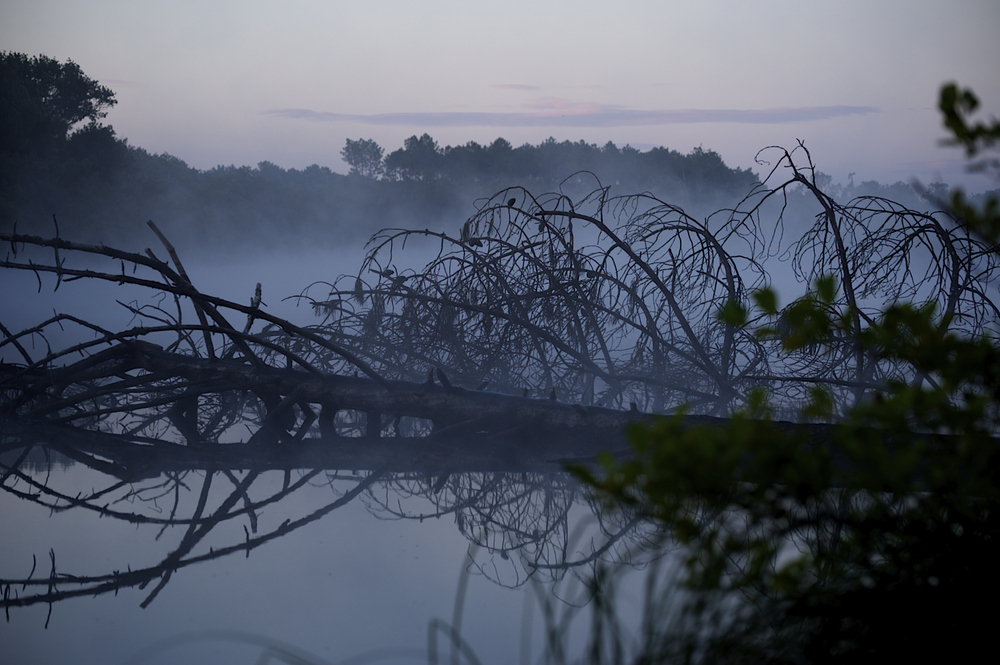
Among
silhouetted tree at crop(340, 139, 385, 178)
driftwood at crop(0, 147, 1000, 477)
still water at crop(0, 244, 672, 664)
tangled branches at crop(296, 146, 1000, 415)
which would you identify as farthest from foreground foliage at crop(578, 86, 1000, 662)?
silhouetted tree at crop(340, 139, 385, 178)

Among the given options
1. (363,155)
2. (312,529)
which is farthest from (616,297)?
(363,155)

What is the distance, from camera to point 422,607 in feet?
6.27

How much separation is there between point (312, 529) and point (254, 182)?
17.3 meters

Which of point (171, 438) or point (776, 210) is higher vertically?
point (776, 210)

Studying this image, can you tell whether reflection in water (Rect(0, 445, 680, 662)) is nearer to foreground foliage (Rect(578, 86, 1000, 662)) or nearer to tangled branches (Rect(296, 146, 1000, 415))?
foreground foliage (Rect(578, 86, 1000, 662))

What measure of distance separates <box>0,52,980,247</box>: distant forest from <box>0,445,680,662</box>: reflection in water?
6506mm

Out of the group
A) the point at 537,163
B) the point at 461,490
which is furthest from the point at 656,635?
the point at 537,163

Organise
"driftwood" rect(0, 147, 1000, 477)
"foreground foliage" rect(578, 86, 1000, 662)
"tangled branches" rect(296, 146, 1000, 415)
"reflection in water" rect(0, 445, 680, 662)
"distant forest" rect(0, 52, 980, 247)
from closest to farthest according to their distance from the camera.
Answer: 1. "foreground foliage" rect(578, 86, 1000, 662)
2. "reflection in water" rect(0, 445, 680, 662)
3. "driftwood" rect(0, 147, 1000, 477)
4. "tangled branches" rect(296, 146, 1000, 415)
5. "distant forest" rect(0, 52, 980, 247)

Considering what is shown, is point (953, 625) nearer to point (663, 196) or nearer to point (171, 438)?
point (171, 438)

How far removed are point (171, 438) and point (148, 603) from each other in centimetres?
185

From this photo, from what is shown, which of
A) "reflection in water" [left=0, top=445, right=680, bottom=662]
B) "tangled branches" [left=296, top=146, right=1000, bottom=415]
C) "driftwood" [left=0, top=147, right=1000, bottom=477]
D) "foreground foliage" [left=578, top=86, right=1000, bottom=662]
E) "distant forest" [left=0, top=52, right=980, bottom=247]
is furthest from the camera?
"distant forest" [left=0, top=52, right=980, bottom=247]

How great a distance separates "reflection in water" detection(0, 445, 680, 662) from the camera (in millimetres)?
1991

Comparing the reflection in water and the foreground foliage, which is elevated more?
the foreground foliage

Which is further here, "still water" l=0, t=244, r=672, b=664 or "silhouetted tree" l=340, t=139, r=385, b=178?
"silhouetted tree" l=340, t=139, r=385, b=178
